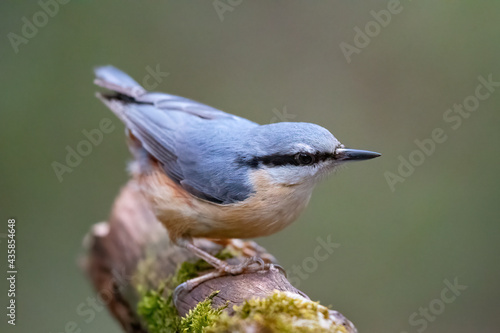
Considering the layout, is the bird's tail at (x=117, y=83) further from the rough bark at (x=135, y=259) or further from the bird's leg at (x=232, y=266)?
the bird's leg at (x=232, y=266)

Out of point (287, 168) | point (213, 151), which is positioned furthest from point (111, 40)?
point (287, 168)

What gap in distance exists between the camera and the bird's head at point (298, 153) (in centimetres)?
280

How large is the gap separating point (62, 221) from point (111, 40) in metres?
2.21

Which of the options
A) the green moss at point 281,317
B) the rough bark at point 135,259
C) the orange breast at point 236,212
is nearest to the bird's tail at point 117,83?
the rough bark at point 135,259

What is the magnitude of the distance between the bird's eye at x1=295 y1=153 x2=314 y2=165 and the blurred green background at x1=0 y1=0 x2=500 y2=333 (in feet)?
7.69

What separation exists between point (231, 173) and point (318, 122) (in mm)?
2686

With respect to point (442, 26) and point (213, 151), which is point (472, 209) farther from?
point (213, 151)

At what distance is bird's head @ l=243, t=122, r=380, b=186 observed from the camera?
280 centimetres

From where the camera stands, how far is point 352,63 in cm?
580

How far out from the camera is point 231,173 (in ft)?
10.0

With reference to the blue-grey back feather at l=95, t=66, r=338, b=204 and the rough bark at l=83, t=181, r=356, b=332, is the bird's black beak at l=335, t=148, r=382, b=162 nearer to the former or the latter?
the blue-grey back feather at l=95, t=66, r=338, b=204

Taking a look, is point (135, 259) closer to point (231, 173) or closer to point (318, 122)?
point (231, 173)

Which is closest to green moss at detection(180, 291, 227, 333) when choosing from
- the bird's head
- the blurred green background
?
the bird's head

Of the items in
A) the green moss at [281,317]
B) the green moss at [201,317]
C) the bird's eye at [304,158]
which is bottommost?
the green moss at [281,317]
